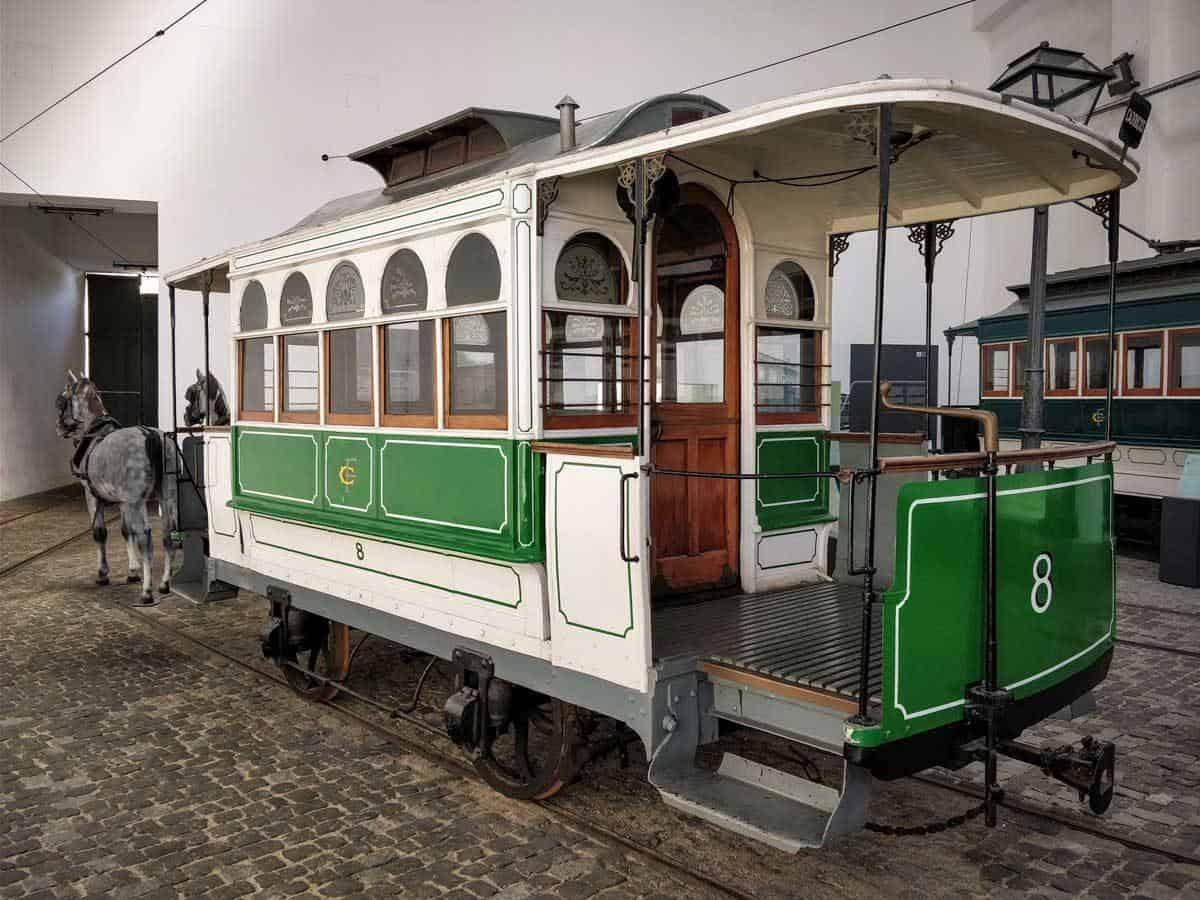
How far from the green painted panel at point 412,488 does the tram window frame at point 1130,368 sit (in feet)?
33.0

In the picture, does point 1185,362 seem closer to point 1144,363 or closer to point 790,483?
point 1144,363

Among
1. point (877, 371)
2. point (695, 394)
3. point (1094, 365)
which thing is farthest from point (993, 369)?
point (877, 371)

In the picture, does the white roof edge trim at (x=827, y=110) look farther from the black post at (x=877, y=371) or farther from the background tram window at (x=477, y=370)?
the background tram window at (x=477, y=370)

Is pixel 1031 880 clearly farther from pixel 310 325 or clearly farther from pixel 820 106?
pixel 310 325

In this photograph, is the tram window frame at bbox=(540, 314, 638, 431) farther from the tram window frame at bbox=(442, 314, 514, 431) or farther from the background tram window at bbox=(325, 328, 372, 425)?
the background tram window at bbox=(325, 328, 372, 425)

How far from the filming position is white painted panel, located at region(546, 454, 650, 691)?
3.79m

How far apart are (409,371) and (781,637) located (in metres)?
2.34

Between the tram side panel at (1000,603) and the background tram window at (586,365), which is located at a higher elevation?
the background tram window at (586,365)

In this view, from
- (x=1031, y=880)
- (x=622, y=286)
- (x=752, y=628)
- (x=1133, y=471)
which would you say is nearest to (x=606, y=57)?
(x=1133, y=471)

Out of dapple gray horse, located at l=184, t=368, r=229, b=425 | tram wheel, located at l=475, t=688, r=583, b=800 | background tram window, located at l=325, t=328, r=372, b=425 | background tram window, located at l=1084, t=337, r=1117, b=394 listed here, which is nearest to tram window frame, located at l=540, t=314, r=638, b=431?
tram wheel, located at l=475, t=688, r=583, b=800

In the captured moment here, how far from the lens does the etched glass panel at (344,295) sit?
5.44 m

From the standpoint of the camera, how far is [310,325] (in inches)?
232

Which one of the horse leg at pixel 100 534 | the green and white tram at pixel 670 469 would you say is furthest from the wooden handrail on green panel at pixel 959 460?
the horse leg at pixel 100 534

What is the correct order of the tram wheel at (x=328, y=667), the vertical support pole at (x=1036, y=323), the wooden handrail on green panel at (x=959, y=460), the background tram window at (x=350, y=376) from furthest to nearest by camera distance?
the tram wheel at (x=328, y=667)
the background tram window at (x=350, y=376)
the vertical support pole at (x=1036, y=323)
the wooden handrail on green panel at (x=959, y=460)
